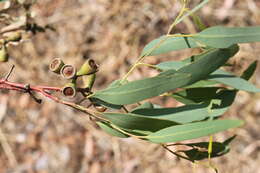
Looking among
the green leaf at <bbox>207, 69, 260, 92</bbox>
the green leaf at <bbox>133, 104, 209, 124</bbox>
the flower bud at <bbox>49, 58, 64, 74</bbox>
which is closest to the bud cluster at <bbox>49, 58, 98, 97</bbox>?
the flower bud at <bbox>49, 58, 64, 74</bbox>

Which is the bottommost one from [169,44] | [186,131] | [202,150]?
[202,150]

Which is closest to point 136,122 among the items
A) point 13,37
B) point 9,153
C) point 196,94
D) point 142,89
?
point 142,89

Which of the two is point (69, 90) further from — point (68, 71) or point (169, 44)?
point (169, 44)

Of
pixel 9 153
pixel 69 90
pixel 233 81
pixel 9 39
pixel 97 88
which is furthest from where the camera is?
pixel 97 88

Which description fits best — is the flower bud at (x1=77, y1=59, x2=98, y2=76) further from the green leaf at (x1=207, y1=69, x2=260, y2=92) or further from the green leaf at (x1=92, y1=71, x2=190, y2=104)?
the green leaf at (x1=207, y1=69, x2=260, y2=92)

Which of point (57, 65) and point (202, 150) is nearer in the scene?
point (57, 65)

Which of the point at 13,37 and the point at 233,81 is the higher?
the point at 13,37

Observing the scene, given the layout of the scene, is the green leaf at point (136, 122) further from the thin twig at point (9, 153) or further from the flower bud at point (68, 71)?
the thin twig at point (9, 153)
